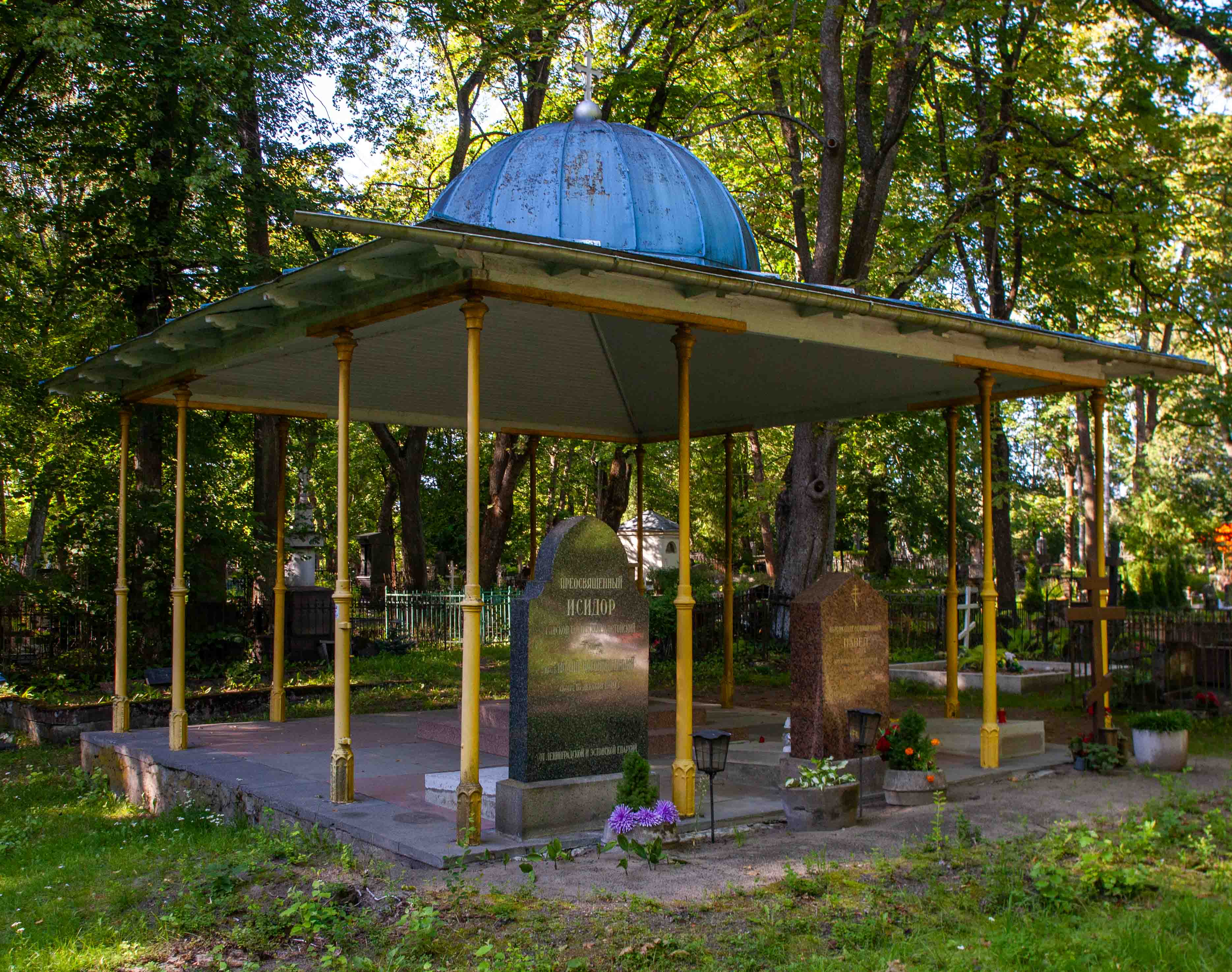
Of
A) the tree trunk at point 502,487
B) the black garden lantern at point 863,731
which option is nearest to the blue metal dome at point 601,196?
the black garden lantern at point 863,731

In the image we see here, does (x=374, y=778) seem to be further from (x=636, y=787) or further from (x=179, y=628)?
(x=636, y=787)

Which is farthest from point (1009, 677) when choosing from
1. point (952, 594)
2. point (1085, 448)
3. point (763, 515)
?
point (763, 515)

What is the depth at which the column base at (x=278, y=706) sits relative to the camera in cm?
1345

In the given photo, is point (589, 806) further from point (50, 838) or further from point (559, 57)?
point (559, 57)

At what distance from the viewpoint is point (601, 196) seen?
10.8m

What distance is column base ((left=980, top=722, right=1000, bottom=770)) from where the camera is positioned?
1050 cm

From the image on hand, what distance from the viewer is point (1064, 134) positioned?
19.3 m

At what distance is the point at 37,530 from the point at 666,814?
25348 millimetres

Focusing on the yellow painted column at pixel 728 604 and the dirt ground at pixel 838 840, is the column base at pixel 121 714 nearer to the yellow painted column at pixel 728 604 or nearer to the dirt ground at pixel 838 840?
the dirt ground at pixel 838 840

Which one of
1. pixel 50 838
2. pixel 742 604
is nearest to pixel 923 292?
pixel 742 604

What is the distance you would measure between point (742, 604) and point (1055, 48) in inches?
498

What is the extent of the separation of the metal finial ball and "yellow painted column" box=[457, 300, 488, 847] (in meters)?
4.93

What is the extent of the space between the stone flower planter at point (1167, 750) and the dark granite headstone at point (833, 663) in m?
2.80

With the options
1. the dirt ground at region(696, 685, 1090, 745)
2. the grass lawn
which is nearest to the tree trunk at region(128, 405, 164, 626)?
the dirt ground at region(696, 685, 1090, 745)
